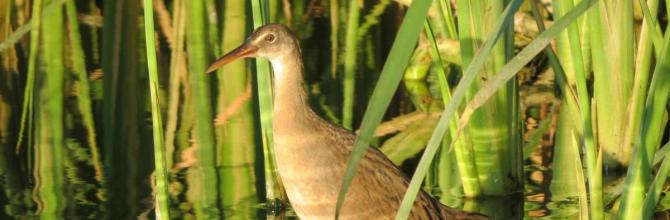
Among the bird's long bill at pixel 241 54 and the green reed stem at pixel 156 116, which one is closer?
the green reed stem at pixel 156 116

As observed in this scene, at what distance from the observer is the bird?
16.6 ft

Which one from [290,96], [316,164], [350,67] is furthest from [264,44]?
[350,67]

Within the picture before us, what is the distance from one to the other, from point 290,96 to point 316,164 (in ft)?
0.97

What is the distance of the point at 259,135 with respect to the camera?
7156 mm

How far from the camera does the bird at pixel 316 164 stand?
5059 mm

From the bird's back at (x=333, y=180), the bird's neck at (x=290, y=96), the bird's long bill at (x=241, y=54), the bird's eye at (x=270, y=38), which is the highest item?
the bird's eye at (x=270, y=38)

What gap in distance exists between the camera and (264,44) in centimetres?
531

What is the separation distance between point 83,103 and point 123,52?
1228mm

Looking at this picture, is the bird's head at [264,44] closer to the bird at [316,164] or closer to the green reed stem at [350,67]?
the bird at [316,164]

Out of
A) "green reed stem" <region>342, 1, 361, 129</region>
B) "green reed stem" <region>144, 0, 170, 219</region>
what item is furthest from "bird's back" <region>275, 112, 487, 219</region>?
"green reed stem" <region>342, 1, 361, 129</region>

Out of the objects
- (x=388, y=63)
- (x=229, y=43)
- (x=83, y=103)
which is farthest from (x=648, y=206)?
(x=229, y=43)

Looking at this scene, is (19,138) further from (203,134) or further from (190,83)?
(190,83)

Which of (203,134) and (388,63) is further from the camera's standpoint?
(203,134)

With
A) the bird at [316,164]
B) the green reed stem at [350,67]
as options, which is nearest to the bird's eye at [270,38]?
the bird at [316,164]
